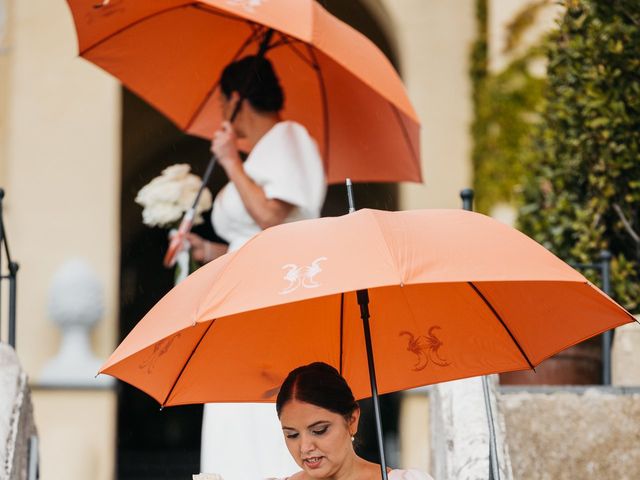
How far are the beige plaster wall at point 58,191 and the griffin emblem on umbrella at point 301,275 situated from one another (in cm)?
613

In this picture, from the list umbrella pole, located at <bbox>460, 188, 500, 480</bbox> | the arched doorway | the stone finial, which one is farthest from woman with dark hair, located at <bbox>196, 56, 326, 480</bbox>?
the arched doorway

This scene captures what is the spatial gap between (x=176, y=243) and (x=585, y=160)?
244 centimetres

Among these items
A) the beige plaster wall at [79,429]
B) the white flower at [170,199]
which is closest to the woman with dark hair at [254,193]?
the white flower at [170,199]

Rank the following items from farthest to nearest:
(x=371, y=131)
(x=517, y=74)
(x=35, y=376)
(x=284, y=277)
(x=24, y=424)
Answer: (x=517, y=74)
(x=35, y=376)
(x=371, y=131)
(x=24, y=424)
(x=284, y=277)

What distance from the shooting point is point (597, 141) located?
663cm

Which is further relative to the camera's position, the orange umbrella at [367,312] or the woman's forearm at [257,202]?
the woman's forearm at [257,202]

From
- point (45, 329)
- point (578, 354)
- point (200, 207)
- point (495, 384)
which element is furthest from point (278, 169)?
point (45, 329)

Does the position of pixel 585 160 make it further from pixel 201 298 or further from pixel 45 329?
pixel 45 329

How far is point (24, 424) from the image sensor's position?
536cm

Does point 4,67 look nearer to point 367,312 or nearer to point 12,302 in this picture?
point 12,302

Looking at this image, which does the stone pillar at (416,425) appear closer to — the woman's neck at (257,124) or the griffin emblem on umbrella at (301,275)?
the woman's neck at (257,124)

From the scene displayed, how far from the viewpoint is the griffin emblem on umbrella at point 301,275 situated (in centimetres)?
327

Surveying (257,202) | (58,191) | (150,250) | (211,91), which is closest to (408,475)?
(257,202)

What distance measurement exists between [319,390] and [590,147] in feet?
11.2
